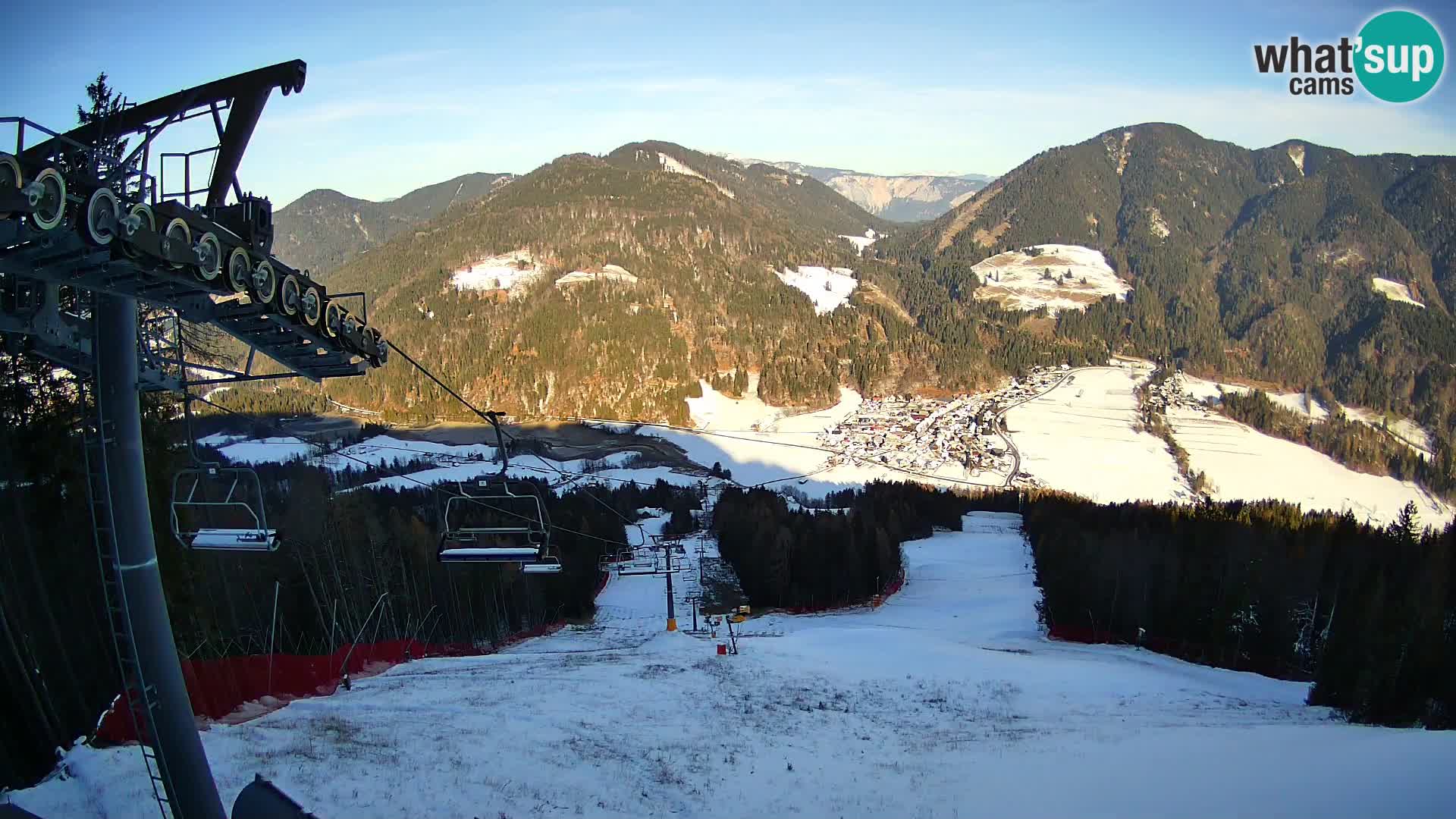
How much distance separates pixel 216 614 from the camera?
2608 centimetres

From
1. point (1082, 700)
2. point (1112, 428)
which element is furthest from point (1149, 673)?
point (1112, 428)

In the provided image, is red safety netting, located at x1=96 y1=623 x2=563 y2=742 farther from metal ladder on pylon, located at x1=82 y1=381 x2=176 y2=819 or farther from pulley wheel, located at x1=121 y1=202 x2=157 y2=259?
pulley wheel, located at x1=121 y1=202 x2=157 y2=259

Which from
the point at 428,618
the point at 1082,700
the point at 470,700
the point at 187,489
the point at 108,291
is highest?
the point at 108,291

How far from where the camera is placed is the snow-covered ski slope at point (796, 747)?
42.8 feet

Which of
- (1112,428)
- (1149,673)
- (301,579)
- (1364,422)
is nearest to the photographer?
(1149,673)

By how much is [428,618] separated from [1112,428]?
113450 millimetres

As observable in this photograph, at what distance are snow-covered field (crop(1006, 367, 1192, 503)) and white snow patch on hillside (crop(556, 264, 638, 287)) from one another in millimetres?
87879

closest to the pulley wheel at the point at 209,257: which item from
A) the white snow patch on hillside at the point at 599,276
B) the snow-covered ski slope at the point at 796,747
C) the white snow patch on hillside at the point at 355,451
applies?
the snow-covered ski slope at the point at 796,747

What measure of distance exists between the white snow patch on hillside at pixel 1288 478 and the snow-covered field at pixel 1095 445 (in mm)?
5805

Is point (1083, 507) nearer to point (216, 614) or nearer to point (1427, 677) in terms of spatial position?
point (1427, 677)

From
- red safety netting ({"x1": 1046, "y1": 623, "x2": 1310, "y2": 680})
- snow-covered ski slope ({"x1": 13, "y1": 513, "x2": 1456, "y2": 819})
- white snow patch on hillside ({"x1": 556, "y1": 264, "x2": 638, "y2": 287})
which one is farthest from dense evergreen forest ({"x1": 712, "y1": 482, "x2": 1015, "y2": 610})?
white snow patch on hillside ({"x1": 556, "y1": 264, "x2": 638, "y2": 287})

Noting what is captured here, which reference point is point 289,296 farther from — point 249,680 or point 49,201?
point 249,680

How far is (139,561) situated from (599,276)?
184 m

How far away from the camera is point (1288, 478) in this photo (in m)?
116
